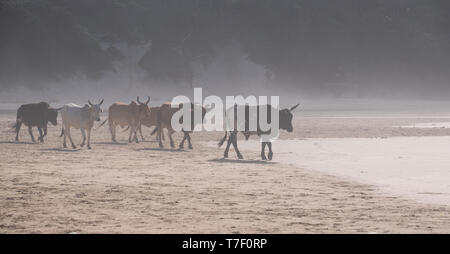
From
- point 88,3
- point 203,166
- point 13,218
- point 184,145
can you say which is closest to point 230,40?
point 88,3

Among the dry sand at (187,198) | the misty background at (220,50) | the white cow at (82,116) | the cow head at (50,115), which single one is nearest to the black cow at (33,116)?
the cow head at (50,115)

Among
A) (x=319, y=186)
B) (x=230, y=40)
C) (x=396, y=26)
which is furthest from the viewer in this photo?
(x=396, y=26)

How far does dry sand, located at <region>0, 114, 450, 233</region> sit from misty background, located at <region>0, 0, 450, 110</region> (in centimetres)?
4396

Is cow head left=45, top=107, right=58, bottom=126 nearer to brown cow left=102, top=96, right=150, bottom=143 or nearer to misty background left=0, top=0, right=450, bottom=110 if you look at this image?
brown cow left=102, top=96, right=150, bottom=143

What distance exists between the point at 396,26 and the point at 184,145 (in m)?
68.9

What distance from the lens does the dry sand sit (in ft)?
33.6

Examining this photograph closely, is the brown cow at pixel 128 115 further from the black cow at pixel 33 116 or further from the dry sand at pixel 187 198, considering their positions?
the dry sand at pixel 187 198

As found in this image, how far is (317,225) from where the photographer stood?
1027 centimetres

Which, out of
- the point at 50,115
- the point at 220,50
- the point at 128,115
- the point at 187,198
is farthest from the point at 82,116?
the point at 220,50

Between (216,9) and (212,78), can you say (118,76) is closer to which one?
(212,78)

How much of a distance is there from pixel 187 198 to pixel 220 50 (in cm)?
6251

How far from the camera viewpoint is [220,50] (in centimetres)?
7462

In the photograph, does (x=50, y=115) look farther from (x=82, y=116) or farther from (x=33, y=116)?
(x=82, y=116)

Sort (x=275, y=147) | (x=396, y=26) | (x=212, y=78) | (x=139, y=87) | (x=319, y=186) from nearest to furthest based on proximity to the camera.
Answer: (x=319, y=186), (x=275, y=147), (x=139, y=87), (x=212, y=78), (x=396, y=26)
